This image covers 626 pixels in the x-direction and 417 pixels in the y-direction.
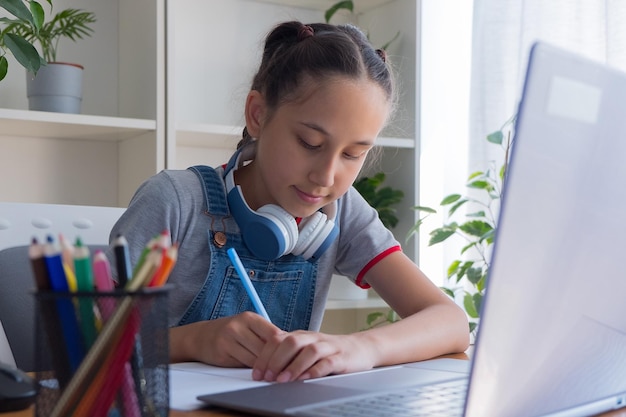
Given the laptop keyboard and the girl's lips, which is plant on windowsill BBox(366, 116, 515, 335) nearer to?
the girl's lips

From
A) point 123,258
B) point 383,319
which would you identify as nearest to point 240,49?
point 383,319

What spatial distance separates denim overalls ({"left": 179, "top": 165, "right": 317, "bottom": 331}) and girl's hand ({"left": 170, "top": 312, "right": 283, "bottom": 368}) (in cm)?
28

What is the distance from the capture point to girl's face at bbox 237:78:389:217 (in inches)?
46.7

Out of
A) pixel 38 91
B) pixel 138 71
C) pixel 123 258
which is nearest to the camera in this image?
pixel 123 258

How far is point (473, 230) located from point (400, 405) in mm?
1672

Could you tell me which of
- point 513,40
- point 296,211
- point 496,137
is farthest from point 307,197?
point 513,40

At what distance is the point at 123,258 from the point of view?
1.65 feet

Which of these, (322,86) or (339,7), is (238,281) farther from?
(339,7)

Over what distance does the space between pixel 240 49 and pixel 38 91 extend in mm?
727

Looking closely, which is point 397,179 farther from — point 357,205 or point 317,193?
point 317,193

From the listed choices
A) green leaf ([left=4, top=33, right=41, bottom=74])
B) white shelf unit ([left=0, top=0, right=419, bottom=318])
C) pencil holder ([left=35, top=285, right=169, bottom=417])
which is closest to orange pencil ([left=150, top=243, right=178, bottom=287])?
pencil holder ([left=35, top=285, right=169, bottom=417])

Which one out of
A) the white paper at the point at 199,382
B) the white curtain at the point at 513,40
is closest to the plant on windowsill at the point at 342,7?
the white curtain at the point at 513,40

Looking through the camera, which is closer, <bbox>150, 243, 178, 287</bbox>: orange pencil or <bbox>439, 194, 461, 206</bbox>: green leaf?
<bbox>150, 243, 178, 287</bbox>: orange pencil

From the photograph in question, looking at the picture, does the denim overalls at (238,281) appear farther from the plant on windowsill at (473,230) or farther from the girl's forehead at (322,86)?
the plant on windowsill at (473,230)
